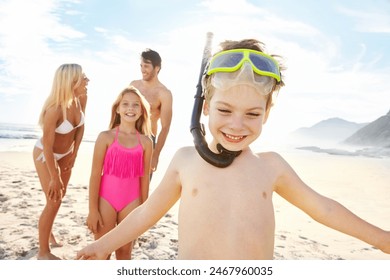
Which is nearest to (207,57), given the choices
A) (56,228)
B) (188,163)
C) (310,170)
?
(188,163)

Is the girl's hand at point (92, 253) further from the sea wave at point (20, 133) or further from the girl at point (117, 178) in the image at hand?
the sea wave at point (20, 133)

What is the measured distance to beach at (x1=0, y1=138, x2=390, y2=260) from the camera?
386 cm

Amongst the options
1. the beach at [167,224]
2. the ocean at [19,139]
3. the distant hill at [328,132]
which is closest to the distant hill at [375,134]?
the distant hill at [328,132]

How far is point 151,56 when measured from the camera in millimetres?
4309

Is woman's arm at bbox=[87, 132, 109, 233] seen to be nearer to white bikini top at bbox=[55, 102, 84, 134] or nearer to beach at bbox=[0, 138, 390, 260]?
white bikini top at bbox=[55, 102, 84, 134]

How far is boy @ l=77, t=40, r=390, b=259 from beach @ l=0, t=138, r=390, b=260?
2083mm

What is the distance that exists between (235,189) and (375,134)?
20859 millimetres

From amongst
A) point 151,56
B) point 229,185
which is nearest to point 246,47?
point 229,185

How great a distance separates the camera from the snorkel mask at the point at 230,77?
1.58 m

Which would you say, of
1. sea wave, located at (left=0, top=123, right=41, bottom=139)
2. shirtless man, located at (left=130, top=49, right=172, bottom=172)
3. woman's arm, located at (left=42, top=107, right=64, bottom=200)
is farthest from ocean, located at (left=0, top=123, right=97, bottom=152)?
woman's arm, located at (left=42, top=107, right=64, bottom=200)

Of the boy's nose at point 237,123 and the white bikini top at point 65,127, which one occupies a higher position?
the boy's nose at point 237,123

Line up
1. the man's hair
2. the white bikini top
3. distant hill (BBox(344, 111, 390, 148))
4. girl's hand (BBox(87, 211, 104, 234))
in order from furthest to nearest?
1. distant hill (BBox(344, 111, 390, 148))
2. the man's hair
3. the white bikini top
4. girl's hand (BBox(87, 211, 104, 234))

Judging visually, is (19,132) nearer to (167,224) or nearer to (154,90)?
(167,224)

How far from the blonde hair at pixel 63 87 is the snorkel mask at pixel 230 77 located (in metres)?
2.03
